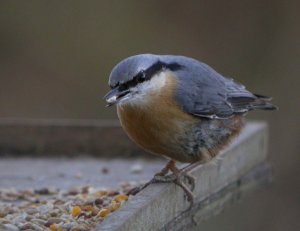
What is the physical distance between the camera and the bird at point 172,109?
17.7ft

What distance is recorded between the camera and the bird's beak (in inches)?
205

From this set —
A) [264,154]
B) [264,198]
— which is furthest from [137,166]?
[264,198]

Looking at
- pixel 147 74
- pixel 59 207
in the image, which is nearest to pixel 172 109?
pixel 147 74

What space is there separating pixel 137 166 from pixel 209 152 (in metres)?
1.10

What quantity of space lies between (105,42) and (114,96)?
774cm

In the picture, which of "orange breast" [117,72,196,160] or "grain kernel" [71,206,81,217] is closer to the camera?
"grain kernel" [71,206,81,217]

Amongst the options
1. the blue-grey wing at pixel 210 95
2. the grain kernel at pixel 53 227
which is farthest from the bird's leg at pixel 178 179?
the grain kernel at pixel 53 227

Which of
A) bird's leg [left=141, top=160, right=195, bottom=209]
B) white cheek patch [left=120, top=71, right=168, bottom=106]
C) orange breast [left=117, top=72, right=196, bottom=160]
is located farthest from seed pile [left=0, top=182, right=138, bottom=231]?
white cheek patch [left=120, top=71, right=168, bottom=106]

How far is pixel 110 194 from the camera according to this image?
5.77 m

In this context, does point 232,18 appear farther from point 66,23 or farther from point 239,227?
point 239,227

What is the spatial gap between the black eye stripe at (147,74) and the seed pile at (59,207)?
0.62 metres

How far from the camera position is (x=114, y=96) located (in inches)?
206

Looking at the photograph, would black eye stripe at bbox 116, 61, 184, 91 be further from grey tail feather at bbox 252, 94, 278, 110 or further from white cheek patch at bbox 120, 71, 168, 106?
grey tail feather at bbox 252, 94, 278, 110

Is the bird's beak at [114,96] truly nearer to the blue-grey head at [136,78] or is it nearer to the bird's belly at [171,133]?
the blue-grey head at [136,78]
